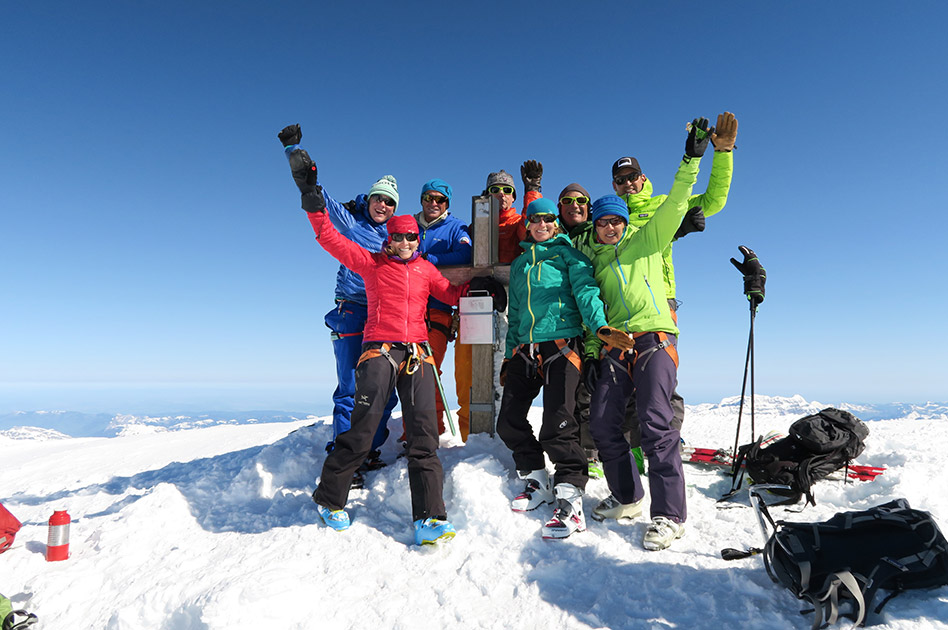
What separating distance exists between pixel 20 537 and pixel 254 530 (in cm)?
239

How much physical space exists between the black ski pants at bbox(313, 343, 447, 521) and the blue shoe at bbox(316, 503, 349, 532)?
0.05 m

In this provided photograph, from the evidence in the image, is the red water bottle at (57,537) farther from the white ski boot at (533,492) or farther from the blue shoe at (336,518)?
the white ski boot at (533,492)

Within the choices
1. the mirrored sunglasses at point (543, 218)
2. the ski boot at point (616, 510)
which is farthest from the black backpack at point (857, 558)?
the mirrored sunglasses at point (543, 218)

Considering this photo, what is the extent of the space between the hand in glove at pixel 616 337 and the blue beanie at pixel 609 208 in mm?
1175

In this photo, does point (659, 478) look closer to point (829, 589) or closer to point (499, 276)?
point (829, 589)

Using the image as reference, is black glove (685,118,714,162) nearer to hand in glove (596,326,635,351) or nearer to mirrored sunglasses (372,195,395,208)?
hand in glove (596,326,635,351)

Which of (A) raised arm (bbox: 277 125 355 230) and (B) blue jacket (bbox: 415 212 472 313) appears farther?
(B) blue jacket (bbox: 415 212 472 313)

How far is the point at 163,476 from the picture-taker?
6.50 meters

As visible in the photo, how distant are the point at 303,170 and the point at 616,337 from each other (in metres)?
3.57

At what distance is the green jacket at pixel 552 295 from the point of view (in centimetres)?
468

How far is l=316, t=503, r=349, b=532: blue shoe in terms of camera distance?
439 centimetres

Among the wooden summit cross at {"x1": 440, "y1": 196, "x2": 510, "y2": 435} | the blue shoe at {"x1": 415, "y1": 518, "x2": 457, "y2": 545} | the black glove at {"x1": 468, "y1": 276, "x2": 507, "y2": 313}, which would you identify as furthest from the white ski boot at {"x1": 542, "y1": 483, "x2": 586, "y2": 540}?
the black glove at {"x1": 468, "y1": 276, "x2": 507, "y2": 313}

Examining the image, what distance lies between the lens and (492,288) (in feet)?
18.1

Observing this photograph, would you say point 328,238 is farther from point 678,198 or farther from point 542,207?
point 678,198
